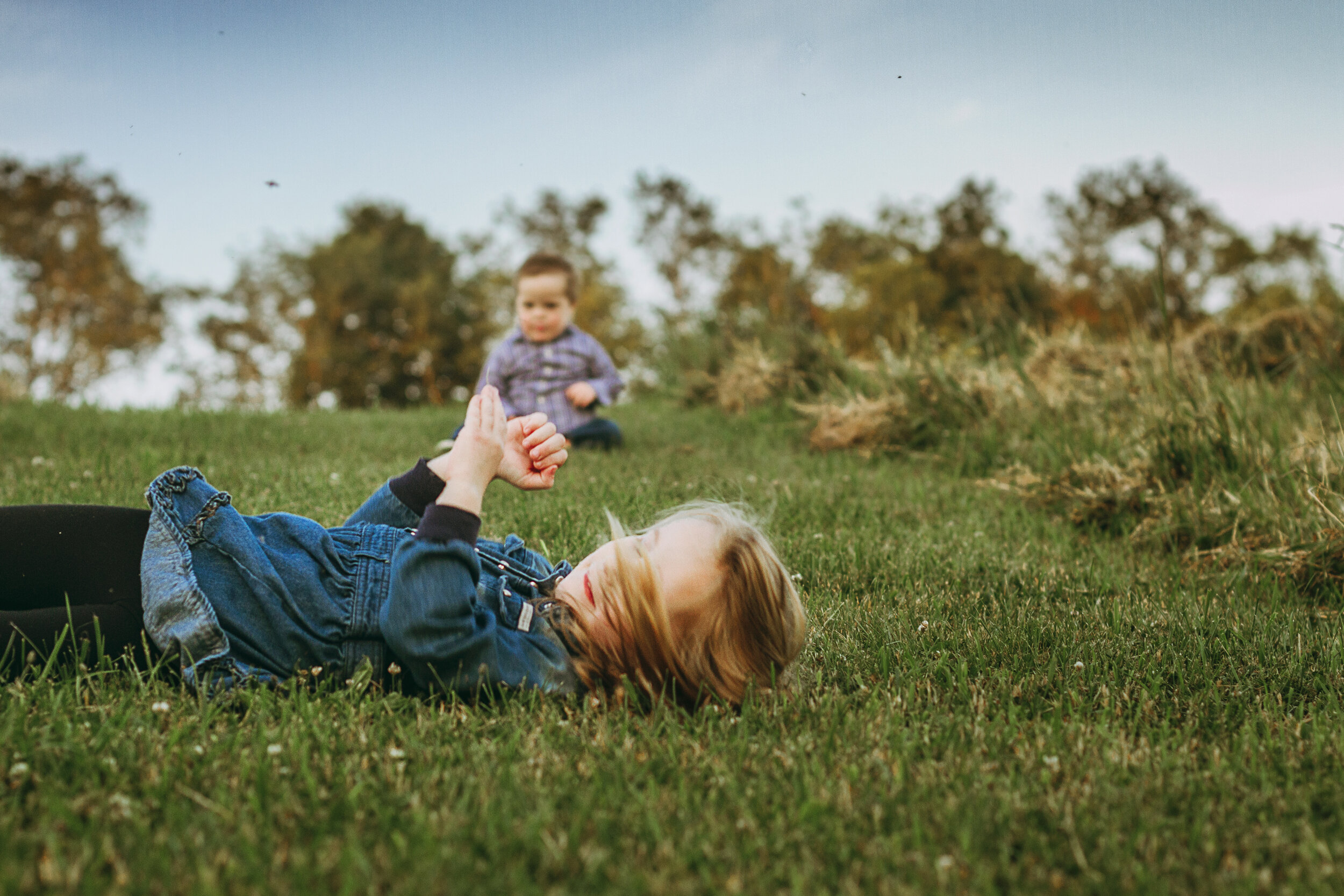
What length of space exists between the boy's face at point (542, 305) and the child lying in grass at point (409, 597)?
480 cm

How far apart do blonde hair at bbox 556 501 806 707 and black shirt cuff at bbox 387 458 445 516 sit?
0.58 m

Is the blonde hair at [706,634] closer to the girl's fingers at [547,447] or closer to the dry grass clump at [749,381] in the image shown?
the girl's fingers at [547,447]

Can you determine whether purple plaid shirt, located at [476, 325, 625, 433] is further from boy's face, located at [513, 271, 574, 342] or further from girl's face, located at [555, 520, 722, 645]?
girl's face, located at [555, 520, 722, 645]

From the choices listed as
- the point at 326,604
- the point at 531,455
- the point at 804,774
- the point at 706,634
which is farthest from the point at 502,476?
the point at 804,774

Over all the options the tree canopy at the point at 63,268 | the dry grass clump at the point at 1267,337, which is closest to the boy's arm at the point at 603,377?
the dry grass clump at the point at 1267,337

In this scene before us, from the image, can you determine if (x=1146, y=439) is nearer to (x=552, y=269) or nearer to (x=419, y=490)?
(x=419, y=490)

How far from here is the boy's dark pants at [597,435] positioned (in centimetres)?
682

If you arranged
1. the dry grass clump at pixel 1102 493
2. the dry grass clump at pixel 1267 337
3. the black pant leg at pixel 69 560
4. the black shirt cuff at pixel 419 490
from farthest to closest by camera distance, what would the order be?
the dry grass clump at pixel 1267 337, the dry grass clump at pixel 1102 493, the black shirt cuff at pixel 419 490, the black pant leg at pixel 69 560

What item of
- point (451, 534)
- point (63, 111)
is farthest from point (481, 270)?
point (451, 534)

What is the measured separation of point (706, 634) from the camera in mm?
2211

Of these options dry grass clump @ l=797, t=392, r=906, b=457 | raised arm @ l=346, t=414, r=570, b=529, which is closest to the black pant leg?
raised arm @ l=346, t=414, r=570, b=529

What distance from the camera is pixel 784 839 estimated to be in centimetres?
148

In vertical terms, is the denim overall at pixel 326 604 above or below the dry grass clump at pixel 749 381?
below

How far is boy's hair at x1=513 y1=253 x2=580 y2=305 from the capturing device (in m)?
7.14
